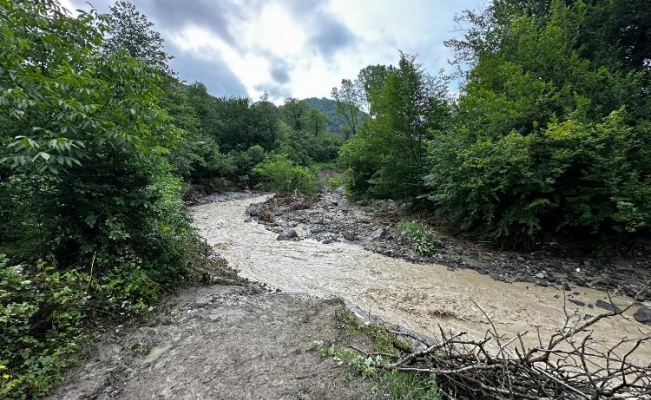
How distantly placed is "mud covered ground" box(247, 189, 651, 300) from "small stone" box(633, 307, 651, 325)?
39cm

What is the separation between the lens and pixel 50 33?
316 centimetres

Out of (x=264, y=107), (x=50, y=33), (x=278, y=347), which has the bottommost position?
(x=278, y=347)

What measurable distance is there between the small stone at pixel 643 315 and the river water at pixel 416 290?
8 centimetres

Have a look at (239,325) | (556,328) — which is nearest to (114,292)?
(239,325)

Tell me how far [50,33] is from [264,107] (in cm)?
2749

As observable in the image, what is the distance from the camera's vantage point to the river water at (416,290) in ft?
14.1

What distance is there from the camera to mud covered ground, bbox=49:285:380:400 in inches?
89.9

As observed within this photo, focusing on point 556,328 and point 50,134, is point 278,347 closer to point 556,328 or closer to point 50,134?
point 50,134

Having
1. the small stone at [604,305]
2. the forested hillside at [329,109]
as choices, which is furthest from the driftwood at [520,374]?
the forested hillside at [329,109]

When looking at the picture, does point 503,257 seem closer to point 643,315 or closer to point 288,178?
point 643,315

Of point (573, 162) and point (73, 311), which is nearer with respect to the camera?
point (73, 311)

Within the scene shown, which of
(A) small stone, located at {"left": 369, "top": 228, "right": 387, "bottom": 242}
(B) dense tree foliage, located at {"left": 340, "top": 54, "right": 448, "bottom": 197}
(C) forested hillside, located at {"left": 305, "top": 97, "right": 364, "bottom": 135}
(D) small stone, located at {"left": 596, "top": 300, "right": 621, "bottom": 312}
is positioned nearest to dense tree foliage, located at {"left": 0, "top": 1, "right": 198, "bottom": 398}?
(A) small stone, located at {"left": 369, "top": 228, "right": 387, "bottom": 242}

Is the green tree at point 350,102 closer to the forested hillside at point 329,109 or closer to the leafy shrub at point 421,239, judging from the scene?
the forested hillside at point 329,109

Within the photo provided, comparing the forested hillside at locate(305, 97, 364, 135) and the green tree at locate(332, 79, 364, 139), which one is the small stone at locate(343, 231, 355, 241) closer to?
the green tree at locate(332, 79, 364, 139)
